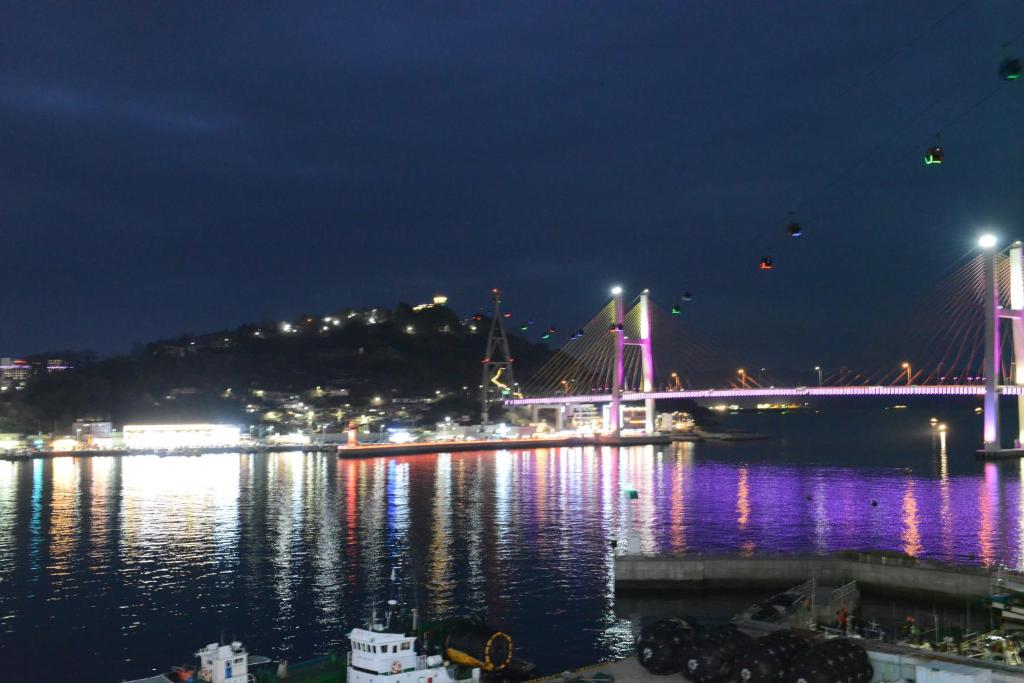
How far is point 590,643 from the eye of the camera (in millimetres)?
23219

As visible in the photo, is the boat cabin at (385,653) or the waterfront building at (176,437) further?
the waterfront building at (176,437)

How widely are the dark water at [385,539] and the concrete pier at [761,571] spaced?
136 centimetres

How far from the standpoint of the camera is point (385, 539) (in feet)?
131

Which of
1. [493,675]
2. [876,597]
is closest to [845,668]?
[493,675]

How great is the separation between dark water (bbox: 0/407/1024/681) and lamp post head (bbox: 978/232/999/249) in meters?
19.5

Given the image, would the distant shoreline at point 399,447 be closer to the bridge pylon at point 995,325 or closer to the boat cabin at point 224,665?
the bridge pylon at point 995,325

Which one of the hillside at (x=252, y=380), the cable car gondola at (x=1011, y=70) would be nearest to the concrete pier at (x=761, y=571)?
the cable car gondola at (x=1011, y=70)

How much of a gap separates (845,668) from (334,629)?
1406 centimetres

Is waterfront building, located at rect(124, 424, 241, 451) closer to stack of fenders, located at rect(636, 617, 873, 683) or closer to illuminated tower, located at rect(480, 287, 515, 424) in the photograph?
illuminated tower, located at rect(480, 287, 515, 424)

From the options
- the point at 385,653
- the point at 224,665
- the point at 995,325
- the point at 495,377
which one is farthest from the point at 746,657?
the point at 495,377

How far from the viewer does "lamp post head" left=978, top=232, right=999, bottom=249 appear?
263 ft

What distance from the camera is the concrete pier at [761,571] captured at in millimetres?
27156

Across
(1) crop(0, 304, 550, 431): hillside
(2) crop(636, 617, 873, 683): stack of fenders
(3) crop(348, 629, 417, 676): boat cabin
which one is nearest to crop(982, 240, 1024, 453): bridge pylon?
(2) crop(636, 617, 873, 683): stack of fenders

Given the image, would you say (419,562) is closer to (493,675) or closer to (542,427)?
(493,675)
